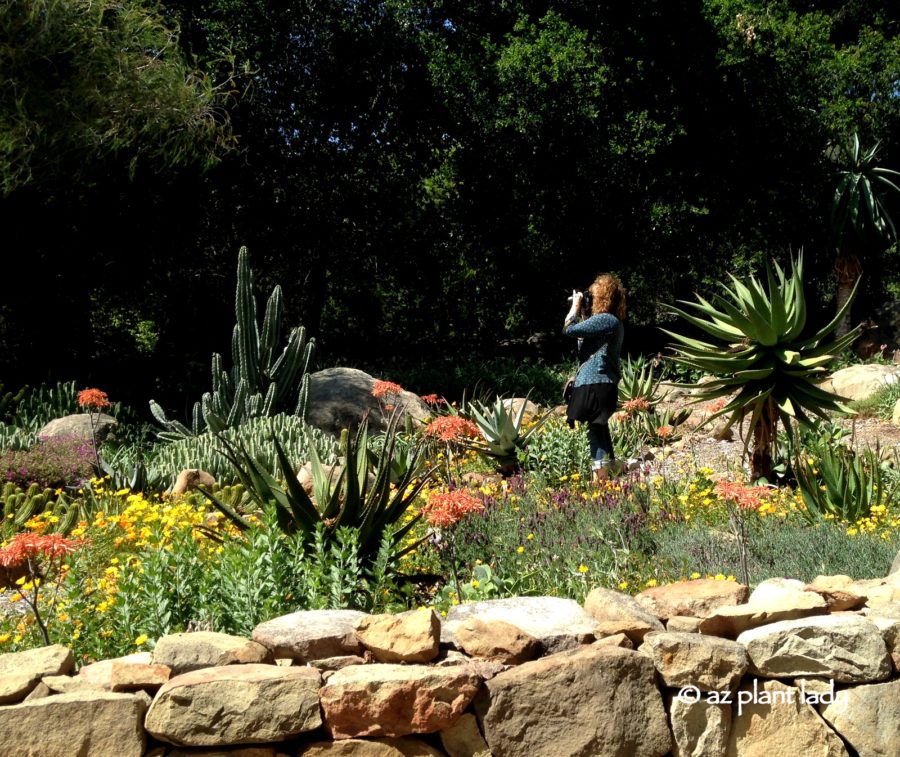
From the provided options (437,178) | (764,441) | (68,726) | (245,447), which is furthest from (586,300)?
(437,178)

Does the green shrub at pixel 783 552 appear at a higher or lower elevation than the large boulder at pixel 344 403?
lower

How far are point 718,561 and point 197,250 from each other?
12.4 m

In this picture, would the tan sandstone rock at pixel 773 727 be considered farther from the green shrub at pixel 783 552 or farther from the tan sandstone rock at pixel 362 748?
the green shrub at pixel 783 552

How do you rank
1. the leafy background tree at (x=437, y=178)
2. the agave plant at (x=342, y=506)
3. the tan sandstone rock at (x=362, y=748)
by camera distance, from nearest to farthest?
the tan sandstone rock at (x=362, y=748)
the agave plant at (x=342, y=506)
the leafy background tree at (x=437, y=178)

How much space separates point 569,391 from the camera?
8195 mm

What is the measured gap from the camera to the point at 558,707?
324 centimetres

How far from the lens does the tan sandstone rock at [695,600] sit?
3.77 metres

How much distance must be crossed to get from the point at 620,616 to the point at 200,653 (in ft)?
4.75

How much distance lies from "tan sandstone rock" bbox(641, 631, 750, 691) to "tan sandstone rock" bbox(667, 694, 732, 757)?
0.06 m

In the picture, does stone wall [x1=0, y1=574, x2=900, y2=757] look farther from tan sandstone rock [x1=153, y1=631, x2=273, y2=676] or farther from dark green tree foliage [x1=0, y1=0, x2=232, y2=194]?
dark green tree foliage [x1=0, y1=0, x2=232, y2=194]

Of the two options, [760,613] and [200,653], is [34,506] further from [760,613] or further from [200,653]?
[760,613]

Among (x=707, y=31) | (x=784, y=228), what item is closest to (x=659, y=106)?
(x=707, y=31)

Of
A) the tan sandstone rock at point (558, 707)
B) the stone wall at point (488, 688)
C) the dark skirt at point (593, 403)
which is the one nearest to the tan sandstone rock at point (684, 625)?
the stone wall at point (488, 688)

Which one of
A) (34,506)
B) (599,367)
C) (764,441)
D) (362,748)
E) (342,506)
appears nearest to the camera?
(362,748)
